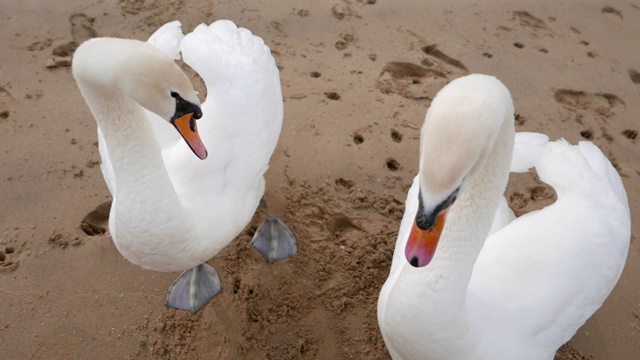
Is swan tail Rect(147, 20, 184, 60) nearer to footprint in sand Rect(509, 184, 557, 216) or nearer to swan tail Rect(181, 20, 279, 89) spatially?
swan tail Rect(181, 20, 279, 89)

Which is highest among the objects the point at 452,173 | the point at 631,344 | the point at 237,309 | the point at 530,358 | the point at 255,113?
the point at 452,173

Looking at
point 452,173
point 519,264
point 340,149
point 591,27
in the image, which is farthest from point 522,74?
point 452,173

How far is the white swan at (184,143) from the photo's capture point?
70.4 inches

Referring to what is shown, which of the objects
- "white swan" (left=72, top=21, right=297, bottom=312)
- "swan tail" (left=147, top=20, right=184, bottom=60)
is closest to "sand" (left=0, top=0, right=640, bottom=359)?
"white swan" (left=72, top=21, right=297, bottom=312)

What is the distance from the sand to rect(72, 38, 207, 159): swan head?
134cm

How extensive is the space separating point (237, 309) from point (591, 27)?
422 cm

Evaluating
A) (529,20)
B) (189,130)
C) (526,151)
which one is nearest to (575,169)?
(526,151)

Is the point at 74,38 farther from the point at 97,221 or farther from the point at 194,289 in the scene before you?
the point at 194,289

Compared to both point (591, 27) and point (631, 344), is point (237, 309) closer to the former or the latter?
point (631, 344)

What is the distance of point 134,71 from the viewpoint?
174 cm

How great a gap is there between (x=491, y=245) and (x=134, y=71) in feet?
5.43

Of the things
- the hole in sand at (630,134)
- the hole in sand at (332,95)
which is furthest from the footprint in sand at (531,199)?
the hole in sand at (332,95)

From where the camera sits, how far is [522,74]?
14.0 feet

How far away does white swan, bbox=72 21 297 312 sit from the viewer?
179cm
